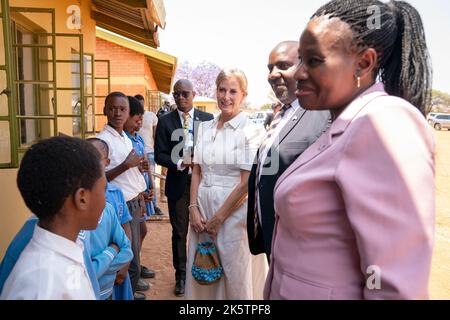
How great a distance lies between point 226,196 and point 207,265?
51 centimetres

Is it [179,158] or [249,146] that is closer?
[249,146]

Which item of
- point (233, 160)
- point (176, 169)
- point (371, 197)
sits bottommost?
point (176, 169)

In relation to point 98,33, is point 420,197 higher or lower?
lower

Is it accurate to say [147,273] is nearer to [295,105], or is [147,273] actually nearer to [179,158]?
[179,158]

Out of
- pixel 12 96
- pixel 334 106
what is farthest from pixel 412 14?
pixel 12 96

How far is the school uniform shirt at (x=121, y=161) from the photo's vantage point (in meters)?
3.20

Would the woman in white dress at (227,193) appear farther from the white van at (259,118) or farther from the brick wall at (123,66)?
the brick wall at (123,66)

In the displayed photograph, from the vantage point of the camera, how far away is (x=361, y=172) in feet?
3.22

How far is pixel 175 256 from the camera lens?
4.05 metres

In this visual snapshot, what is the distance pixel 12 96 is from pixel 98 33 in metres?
11.1

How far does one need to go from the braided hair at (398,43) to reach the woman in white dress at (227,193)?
1.63m

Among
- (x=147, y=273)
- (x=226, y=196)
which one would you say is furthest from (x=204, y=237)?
(x=147, y=273)

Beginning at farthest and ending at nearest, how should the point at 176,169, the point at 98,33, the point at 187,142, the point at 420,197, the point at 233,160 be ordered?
the point at 98,33 → the point at 187,142 → the point at 176,169 → the point at 233,160 → the point at 420,197
